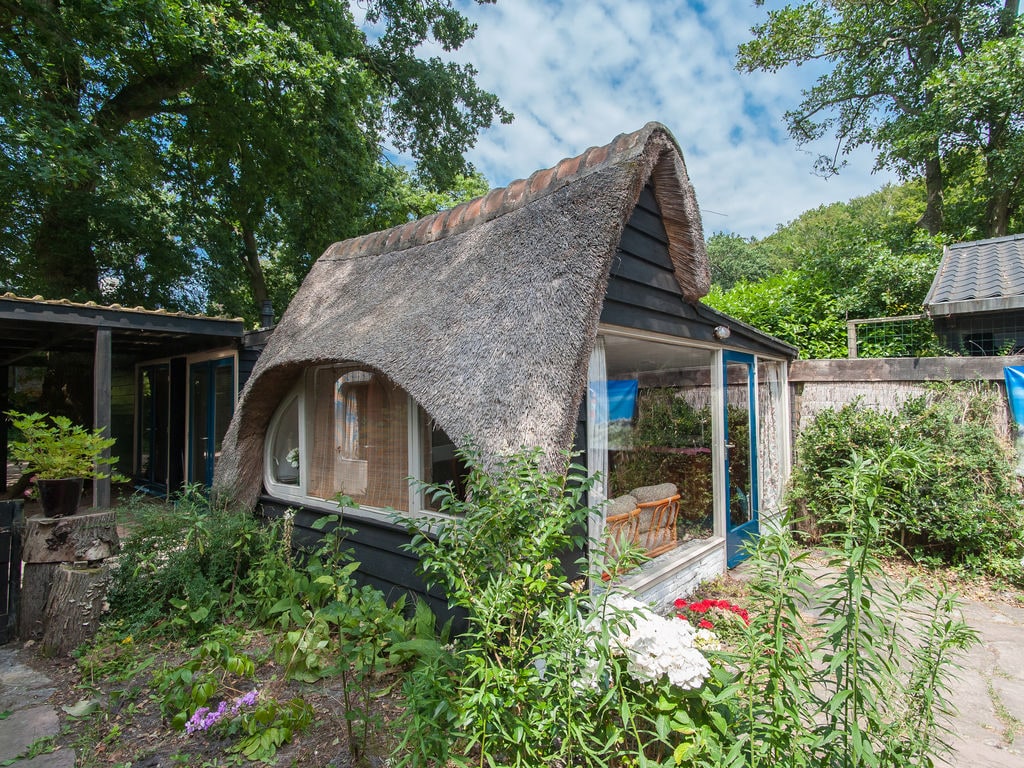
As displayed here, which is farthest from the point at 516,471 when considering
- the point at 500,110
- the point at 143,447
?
the point at 500,110

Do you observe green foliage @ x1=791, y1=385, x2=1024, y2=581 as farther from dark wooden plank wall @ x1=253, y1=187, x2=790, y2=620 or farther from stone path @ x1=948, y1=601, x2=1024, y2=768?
dark wooden plank wall @ x1=253, y1=187, x2=790, y2=620

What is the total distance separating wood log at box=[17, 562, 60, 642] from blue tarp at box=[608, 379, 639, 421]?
4822mm

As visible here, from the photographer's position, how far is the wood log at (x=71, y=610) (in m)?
3.09

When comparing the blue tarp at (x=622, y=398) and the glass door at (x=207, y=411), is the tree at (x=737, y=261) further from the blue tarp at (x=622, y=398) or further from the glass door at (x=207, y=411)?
the glass door at (x=207, y=411)

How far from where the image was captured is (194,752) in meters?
2.23

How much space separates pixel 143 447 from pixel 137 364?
1361 millimetres

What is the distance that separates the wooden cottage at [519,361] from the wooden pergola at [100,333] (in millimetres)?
2158

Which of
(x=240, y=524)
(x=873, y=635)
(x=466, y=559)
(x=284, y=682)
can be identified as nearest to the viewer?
(x=873, y=635)

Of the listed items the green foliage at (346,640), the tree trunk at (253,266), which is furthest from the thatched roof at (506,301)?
the tree trunk at (253,266)

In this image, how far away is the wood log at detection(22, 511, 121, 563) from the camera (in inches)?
126

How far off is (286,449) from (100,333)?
2.78 m

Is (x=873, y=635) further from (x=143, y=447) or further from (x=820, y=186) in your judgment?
(x=820, y=186)

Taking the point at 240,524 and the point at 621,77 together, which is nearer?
the point at 240,524

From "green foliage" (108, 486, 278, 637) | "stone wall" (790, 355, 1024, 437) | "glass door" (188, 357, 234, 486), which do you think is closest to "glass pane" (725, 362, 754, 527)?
"stone wall" (790, 355, 1024, 437)
